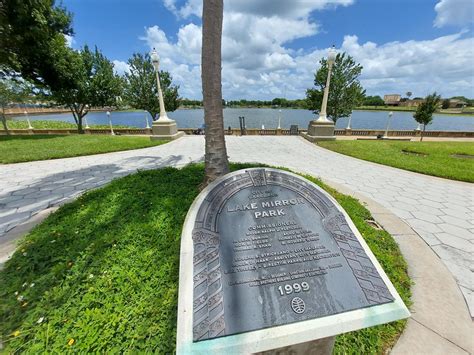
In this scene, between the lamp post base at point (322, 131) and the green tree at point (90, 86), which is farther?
the green tree at point (90, 86)

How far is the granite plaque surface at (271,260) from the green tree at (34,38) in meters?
11.8

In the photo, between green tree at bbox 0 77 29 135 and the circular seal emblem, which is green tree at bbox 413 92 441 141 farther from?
green tree at bbox 0 77 29 135

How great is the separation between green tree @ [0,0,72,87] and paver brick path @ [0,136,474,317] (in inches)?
228

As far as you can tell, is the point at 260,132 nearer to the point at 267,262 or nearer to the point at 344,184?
the point at 344,184

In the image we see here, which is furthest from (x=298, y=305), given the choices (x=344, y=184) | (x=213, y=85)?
(x=344, y=184)

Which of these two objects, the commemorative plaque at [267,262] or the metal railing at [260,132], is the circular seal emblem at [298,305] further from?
the metal railing at [260,132]

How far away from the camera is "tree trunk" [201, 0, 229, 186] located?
9.60 ft

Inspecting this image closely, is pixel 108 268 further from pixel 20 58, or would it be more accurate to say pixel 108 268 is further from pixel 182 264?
pixel 20 58

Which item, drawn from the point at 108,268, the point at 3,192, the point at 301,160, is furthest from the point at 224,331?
the point at 301,160

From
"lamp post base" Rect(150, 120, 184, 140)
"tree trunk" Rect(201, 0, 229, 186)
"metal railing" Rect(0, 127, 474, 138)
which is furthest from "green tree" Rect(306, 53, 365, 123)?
"tree trunk" Rect(201, 0, 229, 186)

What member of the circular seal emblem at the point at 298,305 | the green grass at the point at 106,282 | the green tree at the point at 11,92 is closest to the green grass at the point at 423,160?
the green grass at the point at 106,282

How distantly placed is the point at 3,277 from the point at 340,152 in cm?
1048

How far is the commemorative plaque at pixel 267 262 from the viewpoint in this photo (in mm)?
1359

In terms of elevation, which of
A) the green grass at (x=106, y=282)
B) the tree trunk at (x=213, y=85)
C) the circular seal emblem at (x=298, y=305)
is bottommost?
the green grass at (x=106, y=282)
